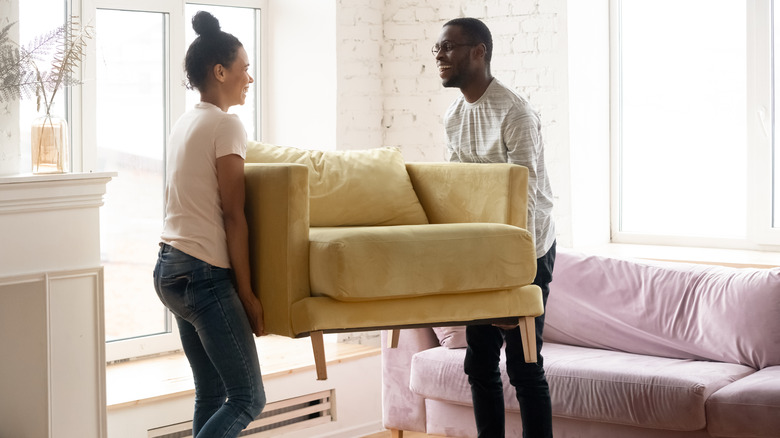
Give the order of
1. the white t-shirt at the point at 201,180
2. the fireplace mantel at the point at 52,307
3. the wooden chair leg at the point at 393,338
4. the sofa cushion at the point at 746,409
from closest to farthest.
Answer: the white t-shirt at the point at 201,180, the sofa cushion at the point at 746,409, the fireplace mantel at the point at 52,307, the wooden chair leg at the point at 393,338

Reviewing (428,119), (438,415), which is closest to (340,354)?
(438,415)

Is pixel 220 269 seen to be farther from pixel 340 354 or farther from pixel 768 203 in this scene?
pixel 768 203

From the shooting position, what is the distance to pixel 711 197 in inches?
159

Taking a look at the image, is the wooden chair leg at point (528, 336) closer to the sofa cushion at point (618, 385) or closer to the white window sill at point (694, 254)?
the sofa cushion at point (618, 385)

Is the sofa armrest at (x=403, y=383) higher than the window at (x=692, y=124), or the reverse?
the window at (x=692, y=124)

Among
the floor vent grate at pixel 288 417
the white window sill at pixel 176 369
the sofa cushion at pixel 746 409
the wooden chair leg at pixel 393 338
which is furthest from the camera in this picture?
the floor vent grate at pixel 288 417

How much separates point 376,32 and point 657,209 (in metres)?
1.53

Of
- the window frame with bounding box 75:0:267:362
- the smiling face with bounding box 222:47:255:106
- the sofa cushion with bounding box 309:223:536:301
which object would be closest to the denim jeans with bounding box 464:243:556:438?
the sofa cushion with bounding box 309:223:536:301

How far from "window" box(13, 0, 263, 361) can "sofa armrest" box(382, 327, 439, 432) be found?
1009 mm

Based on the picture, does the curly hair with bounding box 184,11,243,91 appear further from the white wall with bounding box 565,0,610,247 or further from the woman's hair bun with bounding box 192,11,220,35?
the white wall with bounding box 565,0,610,247

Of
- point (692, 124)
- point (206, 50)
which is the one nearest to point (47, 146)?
point (206, 50)

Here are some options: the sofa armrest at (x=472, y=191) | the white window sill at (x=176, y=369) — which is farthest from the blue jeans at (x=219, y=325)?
the white window sill at (x=176, y=369)

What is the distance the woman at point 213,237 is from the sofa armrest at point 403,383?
130 cm

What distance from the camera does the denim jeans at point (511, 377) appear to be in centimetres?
265
